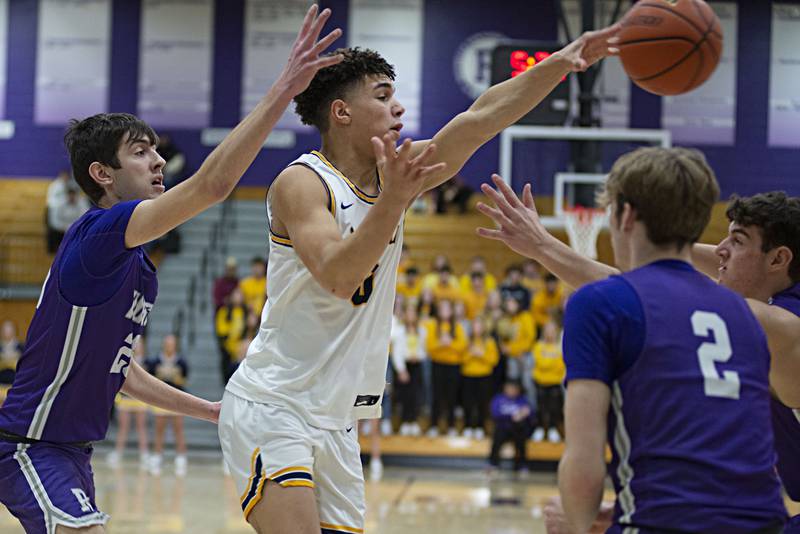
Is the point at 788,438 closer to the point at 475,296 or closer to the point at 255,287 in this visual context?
the point at 475,296

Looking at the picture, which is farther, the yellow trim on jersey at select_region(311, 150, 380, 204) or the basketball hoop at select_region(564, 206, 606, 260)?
the basketball hoop at select_region(564, 206, 606, 260)

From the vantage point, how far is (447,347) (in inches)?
520

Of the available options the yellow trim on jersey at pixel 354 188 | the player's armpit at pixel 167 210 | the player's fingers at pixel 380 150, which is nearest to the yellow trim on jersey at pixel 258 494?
the player's armpit at pixel 167 210

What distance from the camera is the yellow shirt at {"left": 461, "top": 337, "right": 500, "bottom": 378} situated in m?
13.2

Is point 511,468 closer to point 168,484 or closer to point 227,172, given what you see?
point 168,484

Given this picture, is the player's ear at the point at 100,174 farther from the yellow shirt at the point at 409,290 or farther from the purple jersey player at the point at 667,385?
the yellow shirt at the point at 409,290

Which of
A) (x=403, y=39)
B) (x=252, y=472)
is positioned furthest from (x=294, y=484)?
(x=403, y=39)

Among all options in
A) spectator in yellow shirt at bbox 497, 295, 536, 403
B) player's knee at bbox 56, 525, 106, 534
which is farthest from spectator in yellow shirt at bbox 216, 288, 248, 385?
player's knee at bbox 56, 525, 106, 534

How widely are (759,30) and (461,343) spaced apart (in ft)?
32.2

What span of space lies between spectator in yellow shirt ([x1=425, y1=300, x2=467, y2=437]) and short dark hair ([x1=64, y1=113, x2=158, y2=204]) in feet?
31.7

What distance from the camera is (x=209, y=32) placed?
65.8 ft

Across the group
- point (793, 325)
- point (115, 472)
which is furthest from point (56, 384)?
point (115, 472)

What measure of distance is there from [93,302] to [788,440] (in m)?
2.41

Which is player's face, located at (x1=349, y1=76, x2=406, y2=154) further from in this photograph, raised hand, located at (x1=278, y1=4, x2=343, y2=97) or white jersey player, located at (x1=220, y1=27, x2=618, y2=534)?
raised hand, located at (x1=278, y1=4, x2=343, y2=97)
